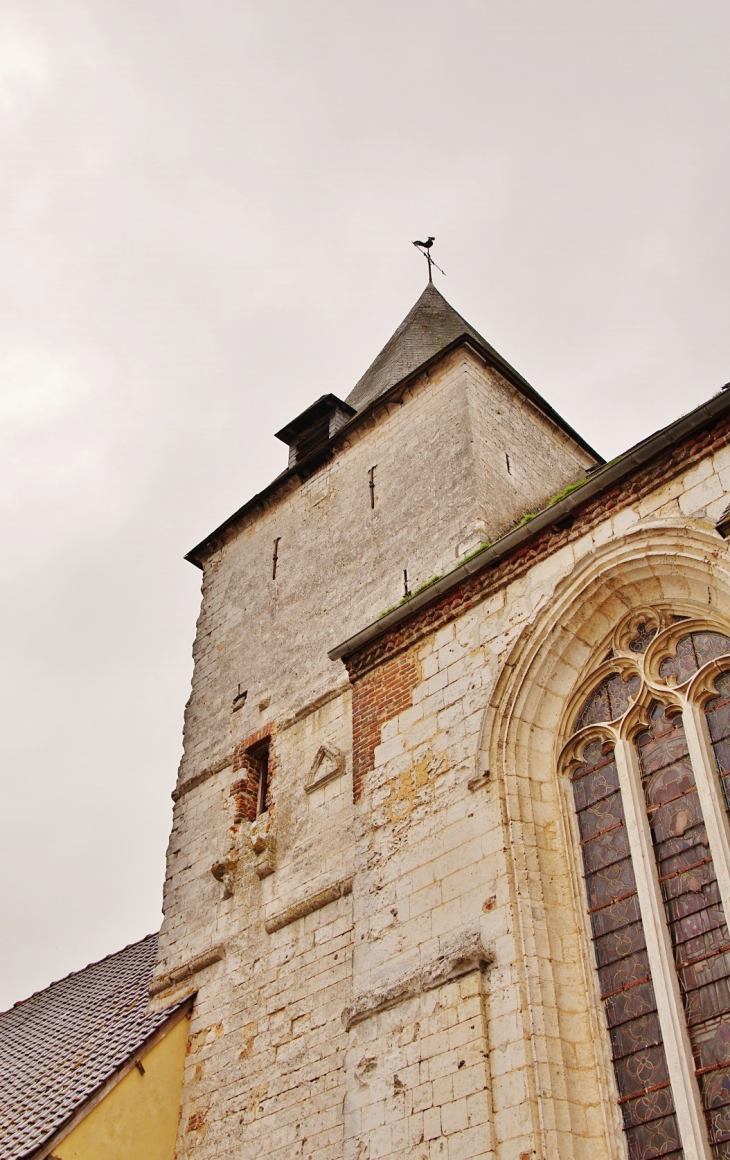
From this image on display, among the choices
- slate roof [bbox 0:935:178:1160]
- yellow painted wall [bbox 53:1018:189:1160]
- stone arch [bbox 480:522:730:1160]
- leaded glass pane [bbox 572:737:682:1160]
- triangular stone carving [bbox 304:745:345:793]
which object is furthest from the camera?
triangular stone carving [bbox 304:745:345:793]

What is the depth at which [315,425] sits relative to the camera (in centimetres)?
1617

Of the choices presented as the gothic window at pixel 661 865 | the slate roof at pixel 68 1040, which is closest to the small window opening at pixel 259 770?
the slate roof at pixel 68 1040

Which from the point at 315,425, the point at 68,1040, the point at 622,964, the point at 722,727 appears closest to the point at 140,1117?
the point at 68,1040

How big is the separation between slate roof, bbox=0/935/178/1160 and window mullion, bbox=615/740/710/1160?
5209 millimetres

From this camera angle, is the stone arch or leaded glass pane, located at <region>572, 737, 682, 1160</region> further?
the stone arch

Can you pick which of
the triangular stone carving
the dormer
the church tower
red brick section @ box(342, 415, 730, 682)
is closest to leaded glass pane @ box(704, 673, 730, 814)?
red brick section @ box(342, 415, 730, 682)

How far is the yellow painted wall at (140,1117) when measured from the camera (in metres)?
9.03

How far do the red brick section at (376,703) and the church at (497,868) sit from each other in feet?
0.09

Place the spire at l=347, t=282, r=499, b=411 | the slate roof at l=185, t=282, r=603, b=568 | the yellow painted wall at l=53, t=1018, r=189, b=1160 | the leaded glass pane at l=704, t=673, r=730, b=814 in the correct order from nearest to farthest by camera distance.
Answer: the leaded glass pane at l=704, t=673, r=730, b=814 → the yellow painted wall at l=53, t=1018, r=189, b=1160 → the slate roof at l=185, t=282, r=603, b=568 → the spire at l=347, t=282, r=499, b=411

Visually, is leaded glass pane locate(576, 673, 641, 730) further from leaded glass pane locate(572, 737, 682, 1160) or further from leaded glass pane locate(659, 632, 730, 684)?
leaded glass pane locate(659, 632, 730, 684)

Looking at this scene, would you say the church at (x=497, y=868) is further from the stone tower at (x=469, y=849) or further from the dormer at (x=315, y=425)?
the dormer at (x=315, y=425)

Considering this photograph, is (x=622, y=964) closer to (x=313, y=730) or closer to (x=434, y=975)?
(x=434, y=975)

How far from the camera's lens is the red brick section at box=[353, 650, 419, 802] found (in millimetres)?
8570

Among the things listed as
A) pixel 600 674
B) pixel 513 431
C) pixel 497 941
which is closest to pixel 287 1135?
pixel 497 941
